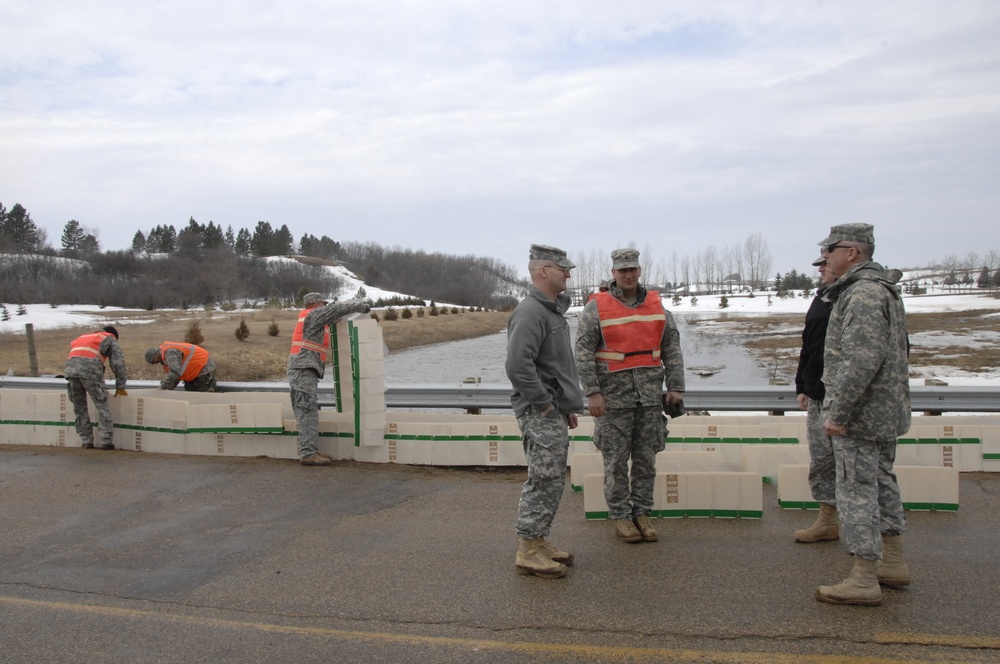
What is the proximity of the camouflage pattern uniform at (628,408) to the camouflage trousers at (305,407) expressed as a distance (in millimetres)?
4001

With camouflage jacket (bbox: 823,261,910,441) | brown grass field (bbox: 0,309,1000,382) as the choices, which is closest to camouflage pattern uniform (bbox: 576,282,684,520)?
camouflage jacket (bbox: 823,261,910,441)

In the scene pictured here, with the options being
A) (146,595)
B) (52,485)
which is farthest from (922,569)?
(52,485)

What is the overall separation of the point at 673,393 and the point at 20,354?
97.1 ft

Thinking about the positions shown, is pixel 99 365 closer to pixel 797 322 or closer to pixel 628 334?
pixel 628 334

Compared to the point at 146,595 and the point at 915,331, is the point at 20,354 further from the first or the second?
the point at 915,331

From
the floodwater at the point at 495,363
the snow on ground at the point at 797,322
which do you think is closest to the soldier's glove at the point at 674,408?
the snow on ground at the point at 797,322

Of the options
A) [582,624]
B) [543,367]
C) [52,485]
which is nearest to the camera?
[582,624]

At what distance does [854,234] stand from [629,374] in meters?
1.67

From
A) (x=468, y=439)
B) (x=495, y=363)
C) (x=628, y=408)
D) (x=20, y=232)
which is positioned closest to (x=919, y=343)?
(x=495, y=363)

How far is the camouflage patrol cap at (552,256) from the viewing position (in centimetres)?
479

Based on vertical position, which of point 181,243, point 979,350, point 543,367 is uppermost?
point 181,243

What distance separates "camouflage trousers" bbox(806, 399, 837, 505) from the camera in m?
5.20

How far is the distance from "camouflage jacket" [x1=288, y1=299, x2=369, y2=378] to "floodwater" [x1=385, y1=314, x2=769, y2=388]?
5802 mm

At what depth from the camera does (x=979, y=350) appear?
21547mm
